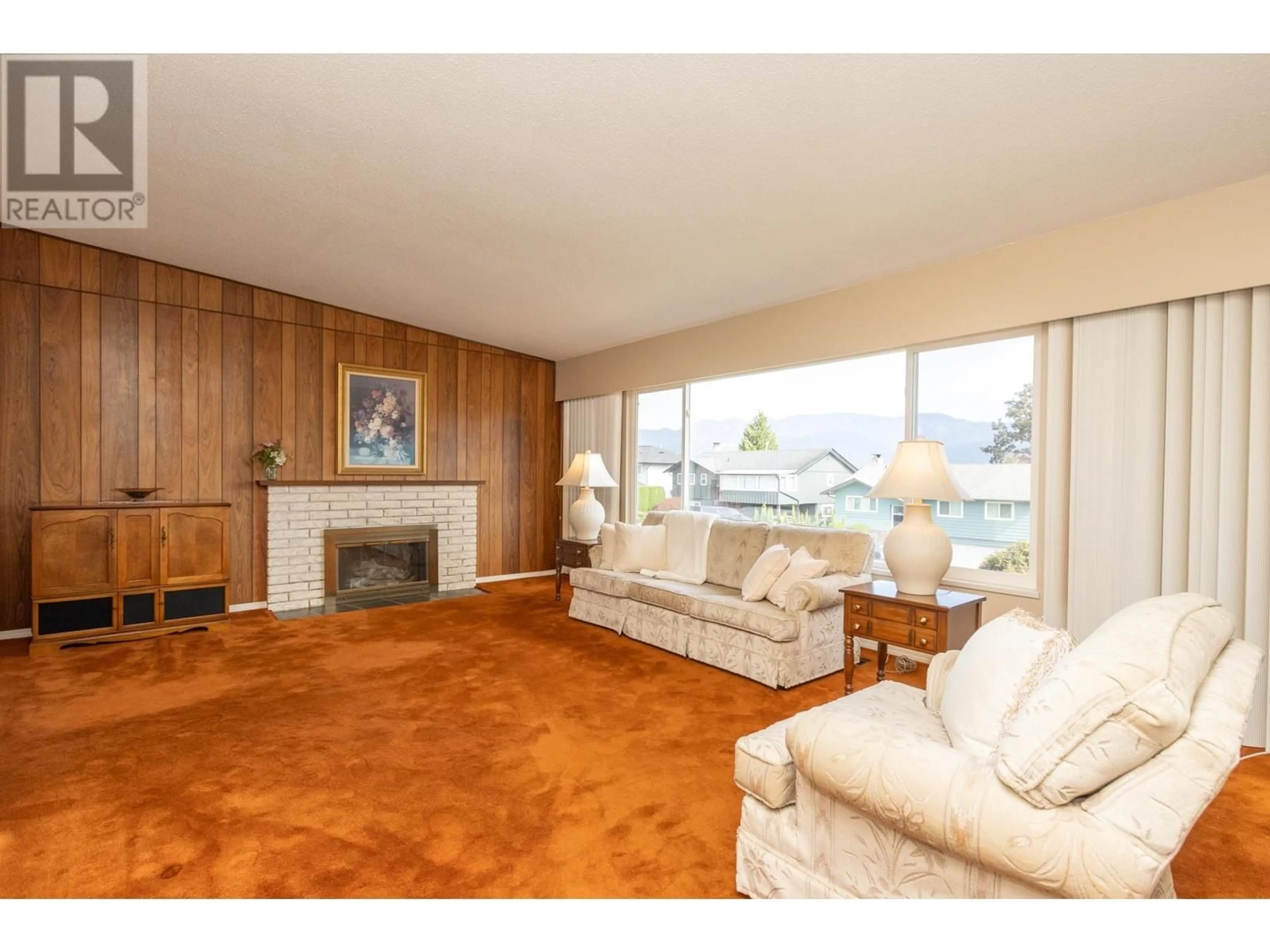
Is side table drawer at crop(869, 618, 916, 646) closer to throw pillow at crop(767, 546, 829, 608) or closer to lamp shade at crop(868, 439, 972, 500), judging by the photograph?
throw pillow at crop(767, 546, 829, 608)

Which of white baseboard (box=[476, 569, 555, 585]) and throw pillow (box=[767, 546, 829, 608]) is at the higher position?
throw pillow (box=[767, 546, 829, 608])

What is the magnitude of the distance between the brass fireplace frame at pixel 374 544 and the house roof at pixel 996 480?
472 centimetres

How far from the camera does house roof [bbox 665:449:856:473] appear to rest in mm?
4801

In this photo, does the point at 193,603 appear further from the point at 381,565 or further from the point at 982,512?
the point at 982,512

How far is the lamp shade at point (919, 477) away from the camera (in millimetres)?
3156

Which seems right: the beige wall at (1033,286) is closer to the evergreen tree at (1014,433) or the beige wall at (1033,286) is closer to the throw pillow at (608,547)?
the evergreen tree at (1014,433)

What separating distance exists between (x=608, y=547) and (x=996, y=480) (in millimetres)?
2729

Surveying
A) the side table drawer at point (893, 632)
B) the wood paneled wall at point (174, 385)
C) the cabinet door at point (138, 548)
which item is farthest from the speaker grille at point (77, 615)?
the side table drawer at point (893, 632)

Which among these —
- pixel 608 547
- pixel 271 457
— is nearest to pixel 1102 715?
pixel 608 547

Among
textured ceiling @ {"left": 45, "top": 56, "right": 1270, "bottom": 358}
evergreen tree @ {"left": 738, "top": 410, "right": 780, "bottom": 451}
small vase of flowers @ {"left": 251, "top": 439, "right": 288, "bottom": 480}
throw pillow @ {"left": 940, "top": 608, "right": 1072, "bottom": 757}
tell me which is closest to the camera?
throw pillow @ {"left": 940, "top": 608, "right": 1072, "bottom": 757}

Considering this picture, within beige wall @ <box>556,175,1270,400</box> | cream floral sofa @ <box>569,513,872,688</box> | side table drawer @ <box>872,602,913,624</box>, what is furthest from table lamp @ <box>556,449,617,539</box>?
side table drawer @ <box>872,602,913,624</box>

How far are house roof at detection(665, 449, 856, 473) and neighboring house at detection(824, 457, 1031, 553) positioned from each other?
486 millimetres

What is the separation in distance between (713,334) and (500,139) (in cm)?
283

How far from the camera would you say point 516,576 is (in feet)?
23.3
